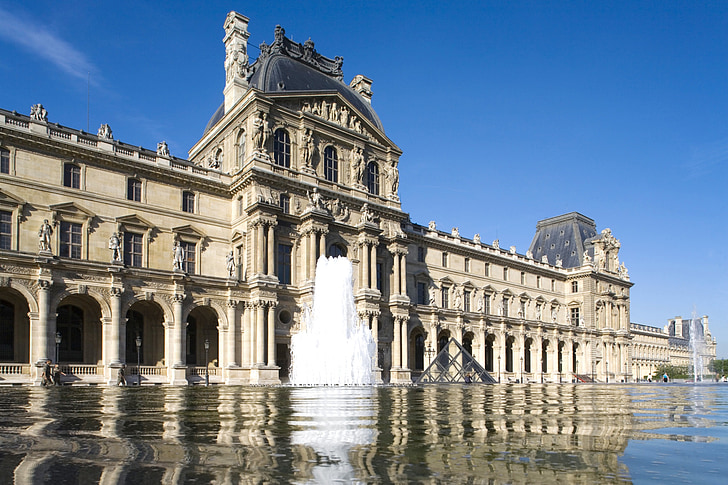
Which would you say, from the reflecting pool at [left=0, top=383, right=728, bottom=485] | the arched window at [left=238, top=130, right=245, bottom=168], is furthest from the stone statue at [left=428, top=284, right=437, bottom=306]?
the reflecting pool at [left=0, top=383, right=728, bottom=485]

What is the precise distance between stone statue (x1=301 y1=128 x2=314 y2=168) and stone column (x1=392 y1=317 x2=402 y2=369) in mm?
14824

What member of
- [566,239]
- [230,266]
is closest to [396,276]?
[230,266]

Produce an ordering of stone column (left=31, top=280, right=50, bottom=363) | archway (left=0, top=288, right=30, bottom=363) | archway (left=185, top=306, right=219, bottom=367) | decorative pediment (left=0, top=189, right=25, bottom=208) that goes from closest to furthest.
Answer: stone column (left=31, top=280, right=50, bottom=363) < archway (left=0, top=288, right=30, bottom=363) < decorative pediment (left=0, top=189, right=25, bottom=208) < archway (left=185, top=306, right=219, bottom=367)

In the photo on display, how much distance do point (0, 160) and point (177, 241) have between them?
11680 mm

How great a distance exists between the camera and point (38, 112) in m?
38.4

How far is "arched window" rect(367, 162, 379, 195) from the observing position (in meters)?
53.4

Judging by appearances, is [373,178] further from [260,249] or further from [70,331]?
[70,331]

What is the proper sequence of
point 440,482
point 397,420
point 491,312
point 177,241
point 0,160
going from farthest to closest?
point 491,312 → point 177,241 → point 0,160 → point 397,420 → point 440,482

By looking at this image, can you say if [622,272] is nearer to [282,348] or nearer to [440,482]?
[282,348]

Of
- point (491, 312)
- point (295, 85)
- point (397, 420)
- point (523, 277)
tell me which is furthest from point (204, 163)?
point (397, 420)

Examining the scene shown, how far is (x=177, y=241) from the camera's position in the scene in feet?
140

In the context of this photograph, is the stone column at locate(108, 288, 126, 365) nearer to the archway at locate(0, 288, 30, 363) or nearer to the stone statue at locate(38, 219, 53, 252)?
the stone statue at locate(38, 219, 53, 252)

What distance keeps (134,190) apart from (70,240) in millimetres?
5553

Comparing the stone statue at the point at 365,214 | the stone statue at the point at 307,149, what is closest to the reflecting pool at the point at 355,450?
the stone statue at the point at 307,149
